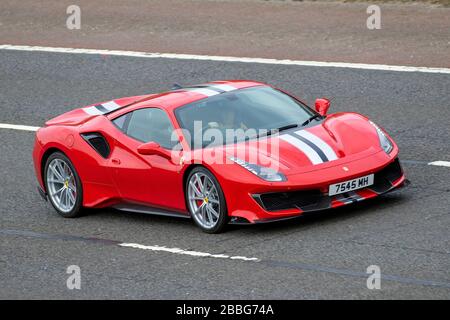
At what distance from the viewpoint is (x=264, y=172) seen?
992 centimetres

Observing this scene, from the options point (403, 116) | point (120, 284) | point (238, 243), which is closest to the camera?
point (120, 284)

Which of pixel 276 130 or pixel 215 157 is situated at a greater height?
pixel 276 130

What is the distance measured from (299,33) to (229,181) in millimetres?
8716

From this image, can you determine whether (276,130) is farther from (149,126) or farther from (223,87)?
(149,126)

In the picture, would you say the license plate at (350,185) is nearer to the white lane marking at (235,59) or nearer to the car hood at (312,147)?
the car hood at (312,147)

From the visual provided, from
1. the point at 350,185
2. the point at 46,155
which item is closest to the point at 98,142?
the point at 46,155

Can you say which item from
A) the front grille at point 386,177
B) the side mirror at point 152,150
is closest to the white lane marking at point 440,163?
the front grille at point 386,177

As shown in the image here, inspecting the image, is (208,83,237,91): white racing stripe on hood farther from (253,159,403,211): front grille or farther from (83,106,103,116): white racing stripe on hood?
(253,159,403,211): front grille

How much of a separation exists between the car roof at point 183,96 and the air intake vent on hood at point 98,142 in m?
0.31

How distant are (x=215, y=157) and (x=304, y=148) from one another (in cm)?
84

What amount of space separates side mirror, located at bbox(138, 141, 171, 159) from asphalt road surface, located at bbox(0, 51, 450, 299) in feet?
2.40

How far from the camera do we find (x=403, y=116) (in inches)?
549
